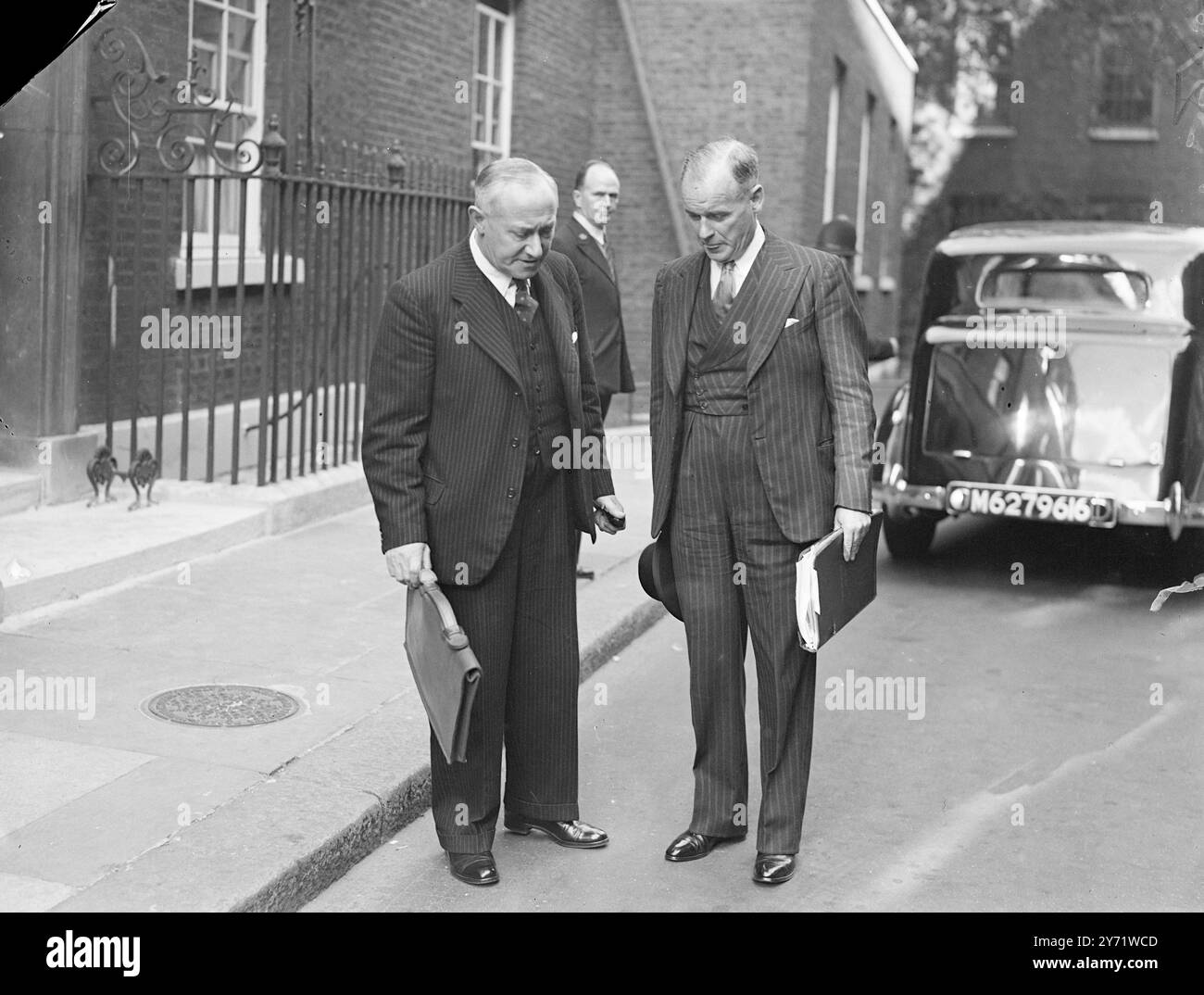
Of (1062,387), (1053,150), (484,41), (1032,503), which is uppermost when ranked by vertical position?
(1053,150)

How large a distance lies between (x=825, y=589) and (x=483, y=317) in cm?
121

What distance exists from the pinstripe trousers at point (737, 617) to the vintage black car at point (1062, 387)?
431 centimetres

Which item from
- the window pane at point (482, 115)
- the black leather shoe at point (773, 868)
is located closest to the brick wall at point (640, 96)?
the window pane at point (482, 115)

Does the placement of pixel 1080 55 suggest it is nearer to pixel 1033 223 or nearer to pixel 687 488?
pixel 1033 223

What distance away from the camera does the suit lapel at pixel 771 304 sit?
14.4ft

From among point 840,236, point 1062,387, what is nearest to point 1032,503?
point 1062,387

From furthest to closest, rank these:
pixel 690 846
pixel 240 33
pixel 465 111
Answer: pixel 465 111, pixel 240 33, pixel 690 846

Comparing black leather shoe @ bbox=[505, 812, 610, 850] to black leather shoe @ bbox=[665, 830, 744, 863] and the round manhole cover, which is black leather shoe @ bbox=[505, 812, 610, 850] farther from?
the round manhole cover

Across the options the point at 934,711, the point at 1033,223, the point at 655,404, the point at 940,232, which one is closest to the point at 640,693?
the point at 934,711

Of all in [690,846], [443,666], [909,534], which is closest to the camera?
[443,666]

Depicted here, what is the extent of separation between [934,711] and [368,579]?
2.88 metres

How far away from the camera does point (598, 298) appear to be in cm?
749

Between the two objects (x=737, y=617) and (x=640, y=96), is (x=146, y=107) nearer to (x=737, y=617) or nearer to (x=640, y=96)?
(x=737, y=617)

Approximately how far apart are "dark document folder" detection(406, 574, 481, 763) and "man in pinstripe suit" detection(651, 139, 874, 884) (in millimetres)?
768
